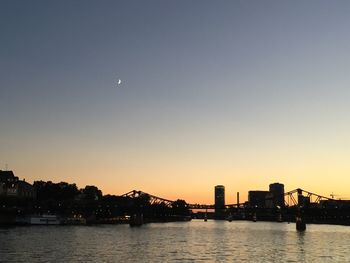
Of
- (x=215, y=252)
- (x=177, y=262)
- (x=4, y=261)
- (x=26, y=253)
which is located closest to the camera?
(x=4, y=261)

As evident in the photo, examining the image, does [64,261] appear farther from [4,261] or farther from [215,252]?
[215,252]

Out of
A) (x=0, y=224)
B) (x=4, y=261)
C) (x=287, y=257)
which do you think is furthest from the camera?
(x=0, y=224)

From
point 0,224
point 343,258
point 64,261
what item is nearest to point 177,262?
point 64,261

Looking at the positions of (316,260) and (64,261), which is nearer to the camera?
(64,261)

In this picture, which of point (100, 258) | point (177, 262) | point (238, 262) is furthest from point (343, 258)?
point (100, 258)

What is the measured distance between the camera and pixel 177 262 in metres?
75.2

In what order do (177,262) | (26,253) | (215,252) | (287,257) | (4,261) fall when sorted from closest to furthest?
(4,261) → (177,262) → (26,253) → (287,257) → (215,252)

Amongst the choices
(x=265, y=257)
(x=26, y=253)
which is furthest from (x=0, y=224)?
(x=265, y=257)

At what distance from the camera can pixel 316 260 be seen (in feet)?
273

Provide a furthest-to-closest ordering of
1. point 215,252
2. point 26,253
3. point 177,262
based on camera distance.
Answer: point 215,252 < point 26,253 < point 177,262

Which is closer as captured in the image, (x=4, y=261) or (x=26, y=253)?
(x=4, y=261)

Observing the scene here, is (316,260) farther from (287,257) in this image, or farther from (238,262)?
(238,262)

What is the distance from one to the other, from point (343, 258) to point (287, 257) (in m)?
8.96

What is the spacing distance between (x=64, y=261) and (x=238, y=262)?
24.8 metres
